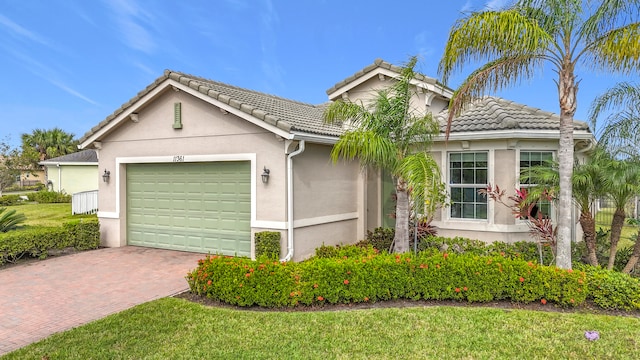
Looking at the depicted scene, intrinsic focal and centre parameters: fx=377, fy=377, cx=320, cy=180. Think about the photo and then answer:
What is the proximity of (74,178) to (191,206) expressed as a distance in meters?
25.6

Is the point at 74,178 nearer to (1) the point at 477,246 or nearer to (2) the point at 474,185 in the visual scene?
(2) the point at 474,185

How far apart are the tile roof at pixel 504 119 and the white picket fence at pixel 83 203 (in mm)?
20730

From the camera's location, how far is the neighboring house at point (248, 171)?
994 centimetres

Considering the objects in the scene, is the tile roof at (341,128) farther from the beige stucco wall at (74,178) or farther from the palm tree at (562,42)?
the beige stucco wall at (74,178)

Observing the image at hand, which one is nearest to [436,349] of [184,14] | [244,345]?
[244,345]

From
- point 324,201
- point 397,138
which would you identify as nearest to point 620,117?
point 397,138

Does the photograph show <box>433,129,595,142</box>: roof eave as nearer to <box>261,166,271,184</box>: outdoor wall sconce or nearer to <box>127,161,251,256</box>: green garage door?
<box>261,166,271,184</box>: outdoor wall sconce

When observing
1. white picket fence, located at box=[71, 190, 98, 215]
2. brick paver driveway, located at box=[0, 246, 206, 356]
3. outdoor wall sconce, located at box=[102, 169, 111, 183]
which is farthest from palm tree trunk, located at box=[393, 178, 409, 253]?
white picket fence, located at box=[71, 190, 98, 215]

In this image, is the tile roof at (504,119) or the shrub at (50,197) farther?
the shrub at (50,197)

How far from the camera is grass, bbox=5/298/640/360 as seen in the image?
4.96 metres

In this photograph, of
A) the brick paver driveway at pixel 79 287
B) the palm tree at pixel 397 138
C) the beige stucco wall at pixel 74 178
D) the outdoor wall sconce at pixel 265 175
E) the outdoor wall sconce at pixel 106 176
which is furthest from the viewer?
the beige stucco wall at pixel 74 178

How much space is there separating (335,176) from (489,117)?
15.5 feet

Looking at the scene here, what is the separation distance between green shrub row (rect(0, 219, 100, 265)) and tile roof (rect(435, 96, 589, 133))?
11558 mm

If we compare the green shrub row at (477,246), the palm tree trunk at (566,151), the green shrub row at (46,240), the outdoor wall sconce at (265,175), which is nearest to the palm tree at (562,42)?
the palm tree trunk at (566,151)
